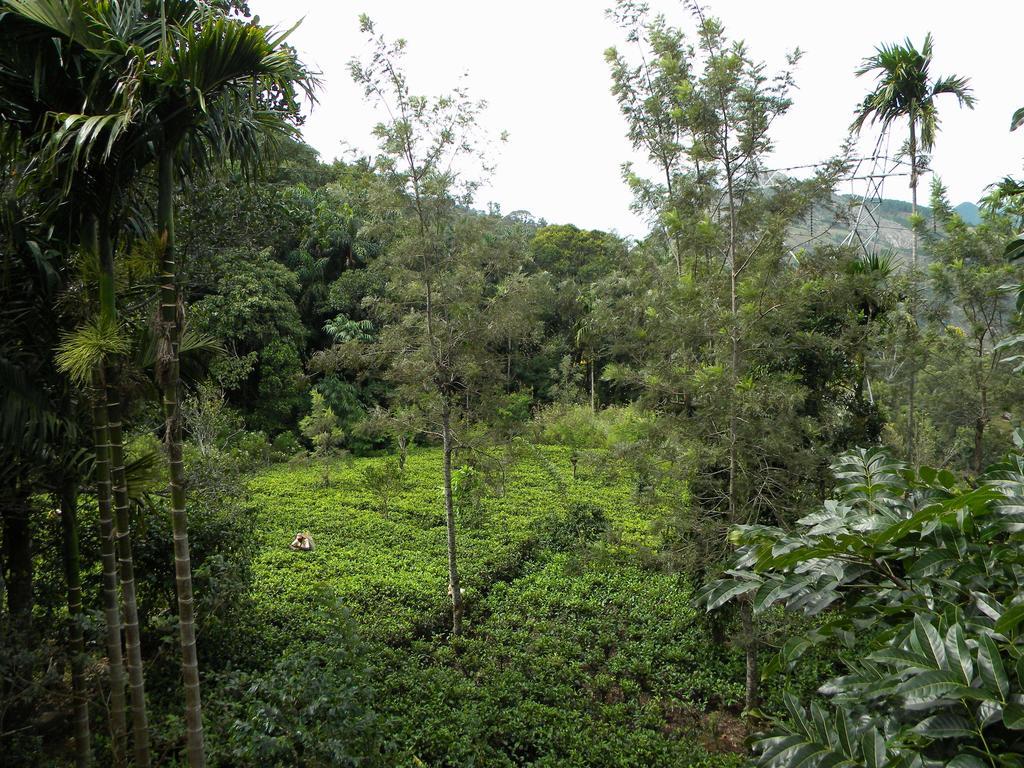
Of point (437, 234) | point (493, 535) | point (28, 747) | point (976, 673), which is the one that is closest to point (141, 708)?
point (28, 747)

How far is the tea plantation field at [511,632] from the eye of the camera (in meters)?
4.79

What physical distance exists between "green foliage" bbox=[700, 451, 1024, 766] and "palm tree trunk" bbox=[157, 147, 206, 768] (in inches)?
97.5

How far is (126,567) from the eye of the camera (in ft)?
10.4

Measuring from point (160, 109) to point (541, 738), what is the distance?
4.81 meters

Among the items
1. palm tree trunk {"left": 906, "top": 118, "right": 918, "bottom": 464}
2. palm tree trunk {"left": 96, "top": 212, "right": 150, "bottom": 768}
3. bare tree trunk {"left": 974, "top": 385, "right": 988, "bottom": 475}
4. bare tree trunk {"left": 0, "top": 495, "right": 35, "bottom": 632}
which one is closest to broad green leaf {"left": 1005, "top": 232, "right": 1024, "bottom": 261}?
palm tree trunk {"left": 96, "top": 212, "right": 150, "bottom": 768}

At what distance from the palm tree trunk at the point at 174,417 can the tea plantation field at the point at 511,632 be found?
127cm

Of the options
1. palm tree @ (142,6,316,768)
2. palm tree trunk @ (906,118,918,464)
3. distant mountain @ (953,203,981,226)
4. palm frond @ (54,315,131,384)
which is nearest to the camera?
palm tree @ (142,6,316,768)

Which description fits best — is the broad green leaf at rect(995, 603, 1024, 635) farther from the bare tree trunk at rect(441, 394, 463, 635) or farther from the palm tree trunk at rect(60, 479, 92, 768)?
the bare tree trunk at rect(441, 394, 463, 635)

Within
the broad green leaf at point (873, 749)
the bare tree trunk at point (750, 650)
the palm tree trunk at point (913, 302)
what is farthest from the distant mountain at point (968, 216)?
the broad green leaf at point (873, 749)

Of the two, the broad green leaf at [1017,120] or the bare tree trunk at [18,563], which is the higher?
the broad green leaf at [1017,120]

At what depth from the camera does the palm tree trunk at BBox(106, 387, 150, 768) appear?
10.1ft

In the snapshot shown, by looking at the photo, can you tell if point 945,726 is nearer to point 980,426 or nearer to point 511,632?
point 511,632

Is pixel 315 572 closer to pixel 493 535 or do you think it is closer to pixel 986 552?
pixel 493 535

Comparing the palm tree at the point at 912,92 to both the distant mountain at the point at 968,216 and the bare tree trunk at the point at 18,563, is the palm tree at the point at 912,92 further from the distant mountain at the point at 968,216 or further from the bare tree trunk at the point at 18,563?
the bare tree trunk at the point at 18,563
